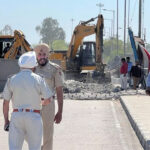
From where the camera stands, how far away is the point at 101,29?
42062mm

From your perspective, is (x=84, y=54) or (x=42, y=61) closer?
(x=42, y=61)

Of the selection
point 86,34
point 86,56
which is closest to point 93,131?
point 86,34

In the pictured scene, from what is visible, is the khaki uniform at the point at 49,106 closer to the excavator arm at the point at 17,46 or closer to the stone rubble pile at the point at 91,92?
the stone rubble pile at the point at 91,92

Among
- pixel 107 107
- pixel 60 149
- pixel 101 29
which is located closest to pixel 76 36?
pixel 101 29

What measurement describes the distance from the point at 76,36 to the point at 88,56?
2.70m

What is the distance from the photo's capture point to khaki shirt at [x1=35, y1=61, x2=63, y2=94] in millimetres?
8867

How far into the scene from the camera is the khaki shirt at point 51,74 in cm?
887

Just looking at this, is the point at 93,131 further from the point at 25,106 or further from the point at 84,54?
the point at 84,54

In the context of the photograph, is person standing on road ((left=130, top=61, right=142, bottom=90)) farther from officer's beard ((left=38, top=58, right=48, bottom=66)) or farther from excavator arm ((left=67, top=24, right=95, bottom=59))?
officer's beard ((left=38, top=58, right=48, bottom=66))

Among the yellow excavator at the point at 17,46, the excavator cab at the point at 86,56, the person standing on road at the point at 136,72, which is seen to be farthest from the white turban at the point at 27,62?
the excavator cab at the point at 86,56

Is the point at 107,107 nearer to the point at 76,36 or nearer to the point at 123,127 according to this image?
the point at 123,127

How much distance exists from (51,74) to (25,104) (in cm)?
138

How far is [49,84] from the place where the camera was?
8930mm

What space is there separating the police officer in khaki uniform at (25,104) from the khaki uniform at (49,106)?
1.05 m
